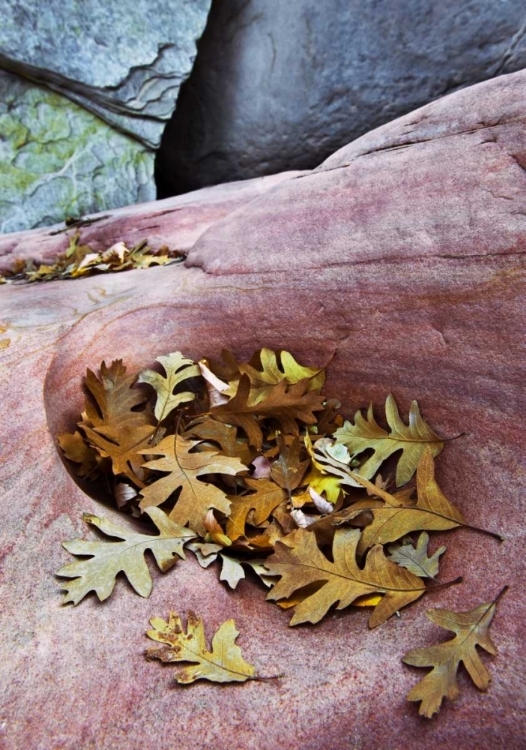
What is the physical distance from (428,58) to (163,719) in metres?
4.27

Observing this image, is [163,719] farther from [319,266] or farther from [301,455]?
[319,266]

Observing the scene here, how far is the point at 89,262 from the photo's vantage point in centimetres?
299

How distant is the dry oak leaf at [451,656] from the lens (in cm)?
100

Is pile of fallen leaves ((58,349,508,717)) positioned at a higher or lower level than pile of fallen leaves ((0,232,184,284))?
lower

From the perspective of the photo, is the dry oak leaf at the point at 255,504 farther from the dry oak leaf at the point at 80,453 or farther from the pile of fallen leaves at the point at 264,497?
the dry oak leaf at the point at 80,453

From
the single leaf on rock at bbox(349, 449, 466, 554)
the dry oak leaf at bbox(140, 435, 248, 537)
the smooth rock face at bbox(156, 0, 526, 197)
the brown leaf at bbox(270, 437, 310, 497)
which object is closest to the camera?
the single leaf on rock at bbox(349, 449, 466, 554)

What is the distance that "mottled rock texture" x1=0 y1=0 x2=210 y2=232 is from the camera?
12.8ft

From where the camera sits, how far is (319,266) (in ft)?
6.01

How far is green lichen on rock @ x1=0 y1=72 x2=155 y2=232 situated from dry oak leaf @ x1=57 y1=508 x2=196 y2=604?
363cm

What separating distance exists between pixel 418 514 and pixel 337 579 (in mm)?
271

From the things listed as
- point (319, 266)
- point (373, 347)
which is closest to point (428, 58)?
point (319, 266)

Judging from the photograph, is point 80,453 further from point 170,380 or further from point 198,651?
point 198,651

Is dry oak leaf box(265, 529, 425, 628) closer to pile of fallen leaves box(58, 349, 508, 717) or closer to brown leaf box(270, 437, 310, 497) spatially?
pile of fallen leaves box(58, 349, 508, 717)

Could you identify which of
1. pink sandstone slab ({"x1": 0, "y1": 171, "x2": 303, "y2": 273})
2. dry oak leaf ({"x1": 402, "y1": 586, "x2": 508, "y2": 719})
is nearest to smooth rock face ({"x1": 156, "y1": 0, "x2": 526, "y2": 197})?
pink sandstone slab ({"x1": 0, "y1": 171, "x2": 303, "y2": 273})
